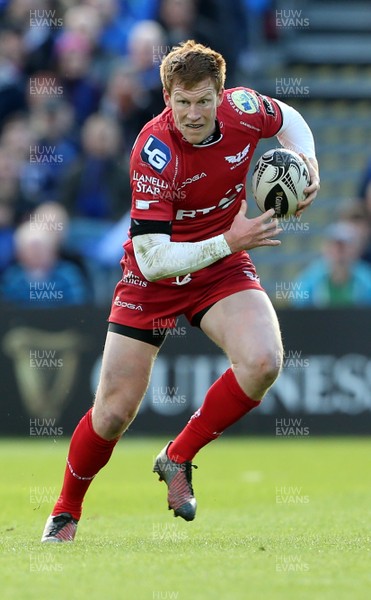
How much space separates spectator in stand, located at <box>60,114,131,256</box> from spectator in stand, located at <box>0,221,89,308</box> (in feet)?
2.06

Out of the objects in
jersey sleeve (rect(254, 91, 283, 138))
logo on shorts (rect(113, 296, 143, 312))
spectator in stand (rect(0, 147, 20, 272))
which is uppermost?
jersey sleeve (rect(254, 91, 283, 138))

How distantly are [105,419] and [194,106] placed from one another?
1.57 metres

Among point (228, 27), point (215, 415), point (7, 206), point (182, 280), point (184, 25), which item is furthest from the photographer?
point (228, 27)

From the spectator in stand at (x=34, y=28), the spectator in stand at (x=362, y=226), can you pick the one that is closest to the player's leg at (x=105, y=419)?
the spectator in stand at (x=362, y=226)

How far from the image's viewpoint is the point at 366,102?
1625 centimetres

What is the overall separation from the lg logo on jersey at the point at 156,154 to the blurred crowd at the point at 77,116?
6756 mm

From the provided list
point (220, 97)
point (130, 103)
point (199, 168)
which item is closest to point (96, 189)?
point (130, 103)

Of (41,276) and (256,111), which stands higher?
(256,111)

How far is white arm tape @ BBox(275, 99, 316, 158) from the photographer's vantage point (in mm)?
6833

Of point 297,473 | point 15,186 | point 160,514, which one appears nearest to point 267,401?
point 297,473

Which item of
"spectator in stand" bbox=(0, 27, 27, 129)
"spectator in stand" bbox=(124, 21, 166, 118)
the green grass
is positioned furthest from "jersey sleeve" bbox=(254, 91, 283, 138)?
"spectator in stand" bbox=(0, 27, 27, 129)

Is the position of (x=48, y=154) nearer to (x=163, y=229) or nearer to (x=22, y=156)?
(x=22, y=156)

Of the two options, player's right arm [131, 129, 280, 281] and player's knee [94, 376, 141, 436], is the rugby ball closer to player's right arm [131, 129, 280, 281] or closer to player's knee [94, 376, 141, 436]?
player's right arm [131, 129, 280, 281]

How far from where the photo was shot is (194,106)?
594 cm
